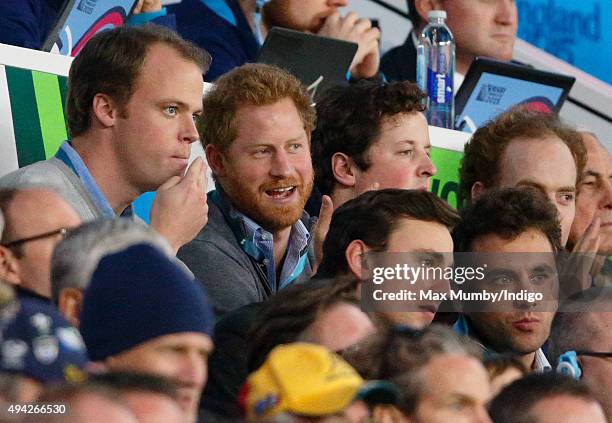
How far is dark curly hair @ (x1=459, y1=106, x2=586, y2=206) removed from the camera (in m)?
4.78

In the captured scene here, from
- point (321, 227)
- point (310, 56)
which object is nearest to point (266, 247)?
point (321, 227)

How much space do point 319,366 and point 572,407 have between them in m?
0.81

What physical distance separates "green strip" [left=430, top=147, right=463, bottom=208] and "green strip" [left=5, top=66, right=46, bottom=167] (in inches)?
58.6

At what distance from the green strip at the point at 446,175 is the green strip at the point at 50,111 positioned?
140 cm

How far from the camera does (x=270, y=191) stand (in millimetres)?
3984

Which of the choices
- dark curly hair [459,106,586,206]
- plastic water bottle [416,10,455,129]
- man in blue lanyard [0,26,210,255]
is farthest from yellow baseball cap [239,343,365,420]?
plastic water bottle [416,10,455,129]

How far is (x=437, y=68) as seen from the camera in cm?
554

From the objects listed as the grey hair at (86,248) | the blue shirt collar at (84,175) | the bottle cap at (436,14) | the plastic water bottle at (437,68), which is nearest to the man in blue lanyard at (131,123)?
the blue shirt collar at (84,175)

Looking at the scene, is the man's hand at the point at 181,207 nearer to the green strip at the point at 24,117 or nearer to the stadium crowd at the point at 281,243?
the stadium crowd at the point at 281,243

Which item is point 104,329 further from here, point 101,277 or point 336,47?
point 336,47

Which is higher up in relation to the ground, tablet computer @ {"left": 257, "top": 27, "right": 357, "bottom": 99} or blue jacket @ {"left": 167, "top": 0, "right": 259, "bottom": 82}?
tablet computer @ {"left": 257, "top": 27, "right": 357, "bottom": 99}

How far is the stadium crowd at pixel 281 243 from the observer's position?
2.36 meters

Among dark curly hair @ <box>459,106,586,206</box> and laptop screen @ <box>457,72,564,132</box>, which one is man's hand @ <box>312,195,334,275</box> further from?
laptop screen @ <box>457,72,564,132</box>

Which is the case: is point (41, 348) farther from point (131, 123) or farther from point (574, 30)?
point (574, 30)
